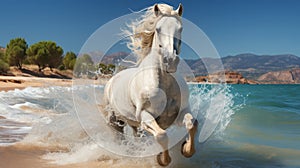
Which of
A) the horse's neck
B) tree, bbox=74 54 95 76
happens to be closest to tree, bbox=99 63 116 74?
tree, bbox=74 54 95 76

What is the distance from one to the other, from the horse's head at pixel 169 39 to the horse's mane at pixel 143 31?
9cm

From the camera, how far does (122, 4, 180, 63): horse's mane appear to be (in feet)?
12.7

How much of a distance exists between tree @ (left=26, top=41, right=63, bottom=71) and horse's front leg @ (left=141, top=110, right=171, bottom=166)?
175 ft

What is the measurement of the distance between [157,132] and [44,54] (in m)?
54.2

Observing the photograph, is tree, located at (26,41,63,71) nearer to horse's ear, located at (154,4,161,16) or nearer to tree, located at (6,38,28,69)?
tree, located at (6,38,28,69)

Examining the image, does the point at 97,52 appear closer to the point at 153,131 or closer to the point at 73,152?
the point at 73,152

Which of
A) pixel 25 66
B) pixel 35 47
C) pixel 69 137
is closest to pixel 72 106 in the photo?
pixel 69 137

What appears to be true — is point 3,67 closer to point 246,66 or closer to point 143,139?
point 143,139

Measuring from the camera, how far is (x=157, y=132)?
3.55 meters

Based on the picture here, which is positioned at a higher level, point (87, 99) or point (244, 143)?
point (87, 99)

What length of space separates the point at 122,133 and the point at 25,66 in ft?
190

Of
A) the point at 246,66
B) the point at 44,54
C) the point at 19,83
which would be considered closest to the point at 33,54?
the point at 44,54

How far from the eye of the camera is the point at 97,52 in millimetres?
5633

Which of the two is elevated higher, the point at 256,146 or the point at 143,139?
the point at 143,139
